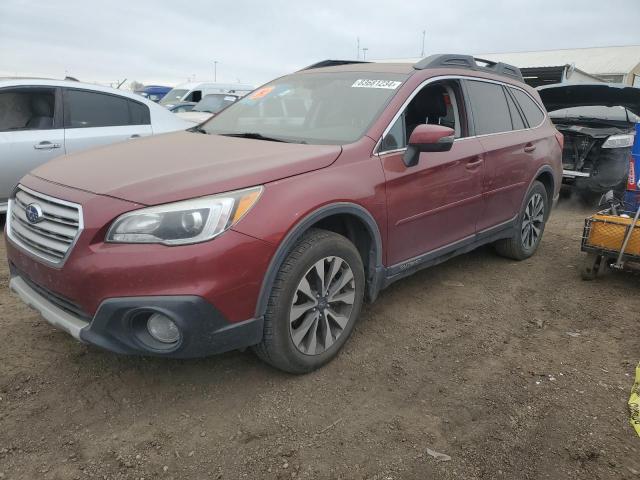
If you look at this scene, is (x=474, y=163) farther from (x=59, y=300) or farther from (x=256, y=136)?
(x=59, y=300)

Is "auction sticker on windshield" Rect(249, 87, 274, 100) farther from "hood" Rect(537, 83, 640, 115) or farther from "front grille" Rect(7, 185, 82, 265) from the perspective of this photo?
"hood" Rect(537, 83, 640, 115)

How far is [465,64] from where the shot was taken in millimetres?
3916

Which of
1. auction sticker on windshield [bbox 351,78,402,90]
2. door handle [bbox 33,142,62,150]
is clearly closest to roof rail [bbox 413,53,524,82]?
auction sticker on windshield [bbox 351,78,402,90]

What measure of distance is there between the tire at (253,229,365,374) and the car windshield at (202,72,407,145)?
0.68m

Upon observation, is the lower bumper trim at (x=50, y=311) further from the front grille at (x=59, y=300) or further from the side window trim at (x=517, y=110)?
the side window trim at (x=517, y=110)

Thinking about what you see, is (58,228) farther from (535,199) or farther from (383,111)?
(535,199)

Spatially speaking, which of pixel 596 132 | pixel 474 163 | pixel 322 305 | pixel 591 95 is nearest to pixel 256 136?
pixel 322 305

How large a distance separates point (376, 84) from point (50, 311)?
7.61 feet

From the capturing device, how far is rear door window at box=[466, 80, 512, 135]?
3.88 metres

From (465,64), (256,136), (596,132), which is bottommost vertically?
(256,136)

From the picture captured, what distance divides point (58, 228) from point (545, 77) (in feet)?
46.7

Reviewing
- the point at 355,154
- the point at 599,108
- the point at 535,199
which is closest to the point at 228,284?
the point at 355,154

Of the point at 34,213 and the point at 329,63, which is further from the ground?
the point at 329,63

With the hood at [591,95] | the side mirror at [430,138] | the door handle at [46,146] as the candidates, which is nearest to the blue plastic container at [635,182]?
the side mirror at [430,138]
